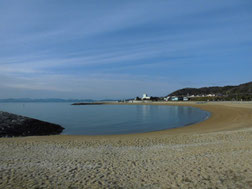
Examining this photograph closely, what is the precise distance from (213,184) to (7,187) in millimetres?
5562

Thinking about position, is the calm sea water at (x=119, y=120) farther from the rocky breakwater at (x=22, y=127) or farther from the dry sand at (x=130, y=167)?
the dry sand at (x=130, y=167)

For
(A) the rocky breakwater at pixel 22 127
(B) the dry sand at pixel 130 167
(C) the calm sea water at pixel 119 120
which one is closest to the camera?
(B) the dry sand at pixel 130 167

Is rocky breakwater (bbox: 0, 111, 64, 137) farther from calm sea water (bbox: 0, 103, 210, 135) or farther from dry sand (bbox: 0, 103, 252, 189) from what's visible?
dry sand (bbox: 0, 103, 252, 189)

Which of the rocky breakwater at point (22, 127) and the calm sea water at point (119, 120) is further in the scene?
the calm sea water at point (119, 120)

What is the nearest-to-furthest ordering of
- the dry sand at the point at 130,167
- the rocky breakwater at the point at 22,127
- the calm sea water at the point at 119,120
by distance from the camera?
the dry sand at the point at 130,167 → the rocky breakwater at the point at 22,127 → the calm sea water at the point at 119,120

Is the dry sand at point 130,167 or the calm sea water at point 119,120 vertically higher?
Result: the dry sand at point 130,167

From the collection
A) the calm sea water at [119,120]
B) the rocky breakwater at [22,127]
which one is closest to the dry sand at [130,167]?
the rocky breakwater at [22,127]

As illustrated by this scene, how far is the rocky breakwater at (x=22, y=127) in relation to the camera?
1795cm

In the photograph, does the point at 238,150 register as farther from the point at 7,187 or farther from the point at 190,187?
the point at 7,187

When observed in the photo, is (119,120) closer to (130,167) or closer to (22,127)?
(22,127)

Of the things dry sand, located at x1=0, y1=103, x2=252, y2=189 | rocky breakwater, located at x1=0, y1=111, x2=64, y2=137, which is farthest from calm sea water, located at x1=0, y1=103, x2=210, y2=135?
dry sand, located at x1=0, y1=103, x2=252, y2=189

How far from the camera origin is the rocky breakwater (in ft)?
58.9

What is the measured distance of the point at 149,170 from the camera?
6738 millimetres

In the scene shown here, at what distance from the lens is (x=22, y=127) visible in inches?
770
